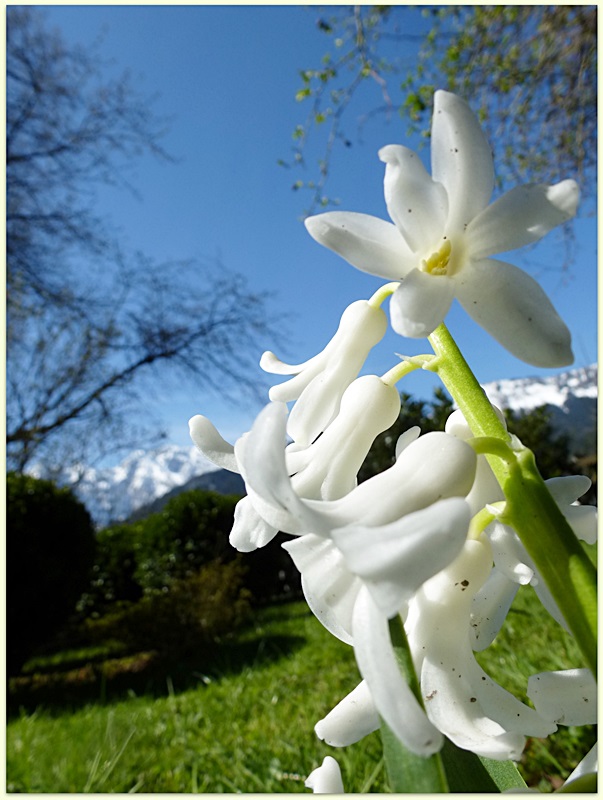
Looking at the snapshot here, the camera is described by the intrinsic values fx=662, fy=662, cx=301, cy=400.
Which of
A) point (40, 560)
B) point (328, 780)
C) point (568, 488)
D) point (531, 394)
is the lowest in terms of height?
point (328, 780)

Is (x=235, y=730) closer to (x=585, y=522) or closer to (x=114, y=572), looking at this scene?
(x=585, y=522)

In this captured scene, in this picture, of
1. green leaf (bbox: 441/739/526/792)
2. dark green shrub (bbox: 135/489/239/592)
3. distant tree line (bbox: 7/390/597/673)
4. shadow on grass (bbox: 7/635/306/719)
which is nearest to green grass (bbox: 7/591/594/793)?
shadow on grass (bbox: 7/635/306/719)

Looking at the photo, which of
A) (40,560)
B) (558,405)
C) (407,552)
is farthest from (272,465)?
(558,405)

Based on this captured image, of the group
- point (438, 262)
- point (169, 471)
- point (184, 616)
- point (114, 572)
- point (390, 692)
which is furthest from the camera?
point (169, 471)

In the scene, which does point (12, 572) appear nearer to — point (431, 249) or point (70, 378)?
point (70, 378)

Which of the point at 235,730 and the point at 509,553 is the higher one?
the point at 509,553

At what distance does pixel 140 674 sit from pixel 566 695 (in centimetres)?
351

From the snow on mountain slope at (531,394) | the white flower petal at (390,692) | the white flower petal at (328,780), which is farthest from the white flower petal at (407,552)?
the snow on mountain slope at (531,394)

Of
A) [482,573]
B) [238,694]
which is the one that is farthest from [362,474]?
[482,573]

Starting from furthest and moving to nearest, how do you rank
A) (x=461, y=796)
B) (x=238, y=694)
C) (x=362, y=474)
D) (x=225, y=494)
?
1. (x=225, y=494)
2. (x=362, y=474)
3. (x=238, y=694)
4. (x=461, y=796)

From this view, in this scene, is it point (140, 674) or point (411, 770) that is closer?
point (411, 770)

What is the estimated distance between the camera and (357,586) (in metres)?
0.35

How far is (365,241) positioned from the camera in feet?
1.12

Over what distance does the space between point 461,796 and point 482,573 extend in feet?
0.39
